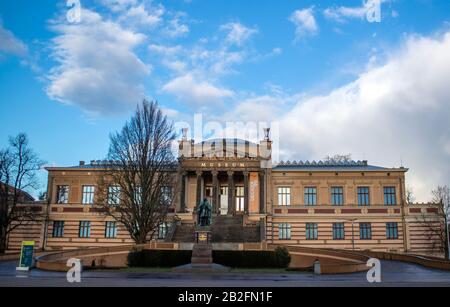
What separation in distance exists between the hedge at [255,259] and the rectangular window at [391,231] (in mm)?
22459

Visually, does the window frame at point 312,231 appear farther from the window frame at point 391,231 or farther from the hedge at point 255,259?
the hedge at point 255,259

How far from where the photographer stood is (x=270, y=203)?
176 ft

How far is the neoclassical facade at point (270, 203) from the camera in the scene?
52.0m

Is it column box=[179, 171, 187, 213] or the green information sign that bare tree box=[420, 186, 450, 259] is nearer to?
column box=[179, 171, 187, 213]

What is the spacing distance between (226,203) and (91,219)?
57.0 ft

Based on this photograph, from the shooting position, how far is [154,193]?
40.3m

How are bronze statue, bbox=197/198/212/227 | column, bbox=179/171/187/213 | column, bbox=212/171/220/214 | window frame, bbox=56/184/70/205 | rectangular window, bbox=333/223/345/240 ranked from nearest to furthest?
bronze statue, bbox=197/198/212/227, column, bbox=212/171/220/214, column, bbox=179/171/187/213, rectangular window, bbox=333/223/345/240, window frame, bbox=56/184/70/205

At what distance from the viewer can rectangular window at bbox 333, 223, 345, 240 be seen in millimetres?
52625

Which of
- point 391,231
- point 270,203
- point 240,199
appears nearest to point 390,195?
point 391,231

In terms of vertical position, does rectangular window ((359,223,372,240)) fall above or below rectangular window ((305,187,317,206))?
below

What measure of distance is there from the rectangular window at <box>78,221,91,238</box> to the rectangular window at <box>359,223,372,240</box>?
34113 millimetres

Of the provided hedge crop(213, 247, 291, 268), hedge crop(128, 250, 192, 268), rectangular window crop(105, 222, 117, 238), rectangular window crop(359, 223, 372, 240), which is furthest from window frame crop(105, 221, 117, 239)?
rectangular window crop(359, 223, 372, 240)
